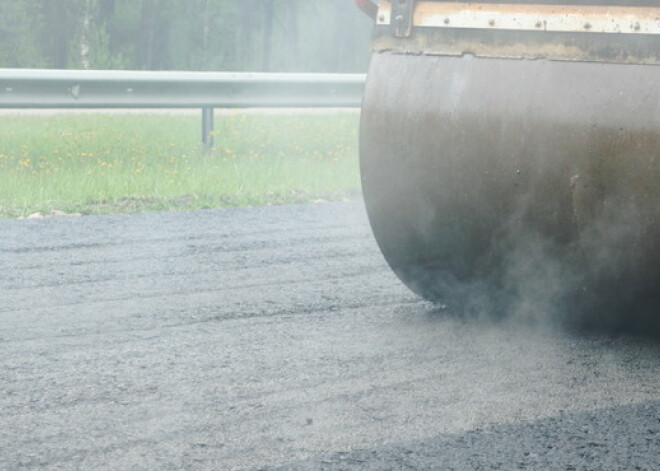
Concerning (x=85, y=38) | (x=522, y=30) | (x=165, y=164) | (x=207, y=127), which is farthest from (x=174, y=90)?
(x=85, y=38)

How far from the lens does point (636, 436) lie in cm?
337

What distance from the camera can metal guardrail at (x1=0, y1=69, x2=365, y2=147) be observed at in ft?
30.9

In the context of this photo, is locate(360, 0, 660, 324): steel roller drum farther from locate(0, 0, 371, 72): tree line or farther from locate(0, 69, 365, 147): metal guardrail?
locate(0, 0, 371, 72): tree line

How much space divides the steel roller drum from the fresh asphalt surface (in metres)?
0.23

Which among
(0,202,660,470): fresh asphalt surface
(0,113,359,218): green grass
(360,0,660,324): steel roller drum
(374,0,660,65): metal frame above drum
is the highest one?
(374,0,660,65): metal frame above drum

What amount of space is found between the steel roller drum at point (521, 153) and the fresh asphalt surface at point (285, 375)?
229 millimetres

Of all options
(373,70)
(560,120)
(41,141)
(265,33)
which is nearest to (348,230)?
(373,70)

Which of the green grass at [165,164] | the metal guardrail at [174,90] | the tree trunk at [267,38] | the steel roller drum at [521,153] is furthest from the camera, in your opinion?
the tree trunk at [267,38]

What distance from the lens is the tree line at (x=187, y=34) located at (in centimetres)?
2942

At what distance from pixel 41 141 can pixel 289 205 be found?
15.3ft

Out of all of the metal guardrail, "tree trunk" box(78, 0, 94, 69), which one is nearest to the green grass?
the metal guardrail

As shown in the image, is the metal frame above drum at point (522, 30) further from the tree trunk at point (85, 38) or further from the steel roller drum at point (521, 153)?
the tree trunk at point (85, 38)

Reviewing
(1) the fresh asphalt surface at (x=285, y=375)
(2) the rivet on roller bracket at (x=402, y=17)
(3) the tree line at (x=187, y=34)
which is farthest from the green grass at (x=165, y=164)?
(3) the tree line at (x=187, y=34)

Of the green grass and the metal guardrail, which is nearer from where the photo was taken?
the green grass
